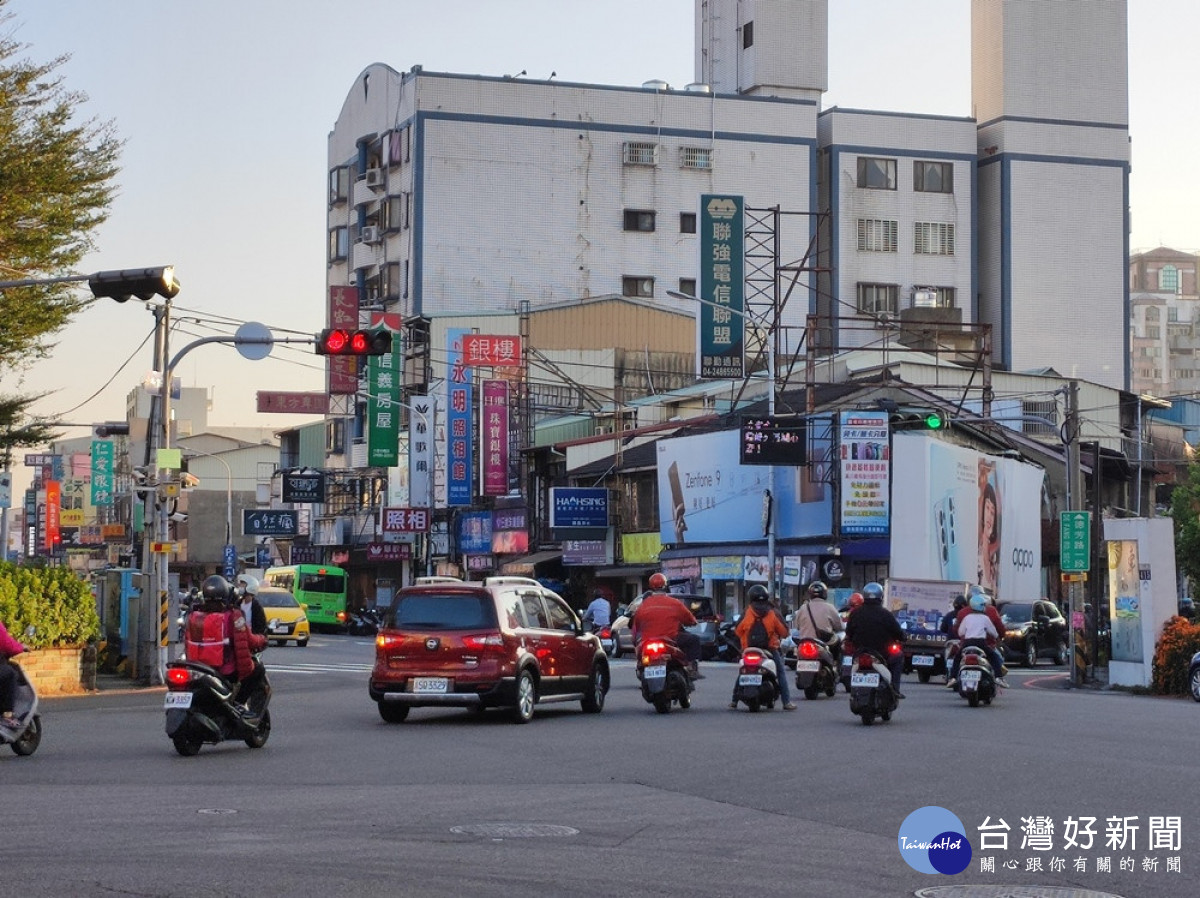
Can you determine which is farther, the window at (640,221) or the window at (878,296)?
the window at (878,296)

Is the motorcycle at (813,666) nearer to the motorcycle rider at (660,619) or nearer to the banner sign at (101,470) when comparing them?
the motorcycle rider at (660,619)

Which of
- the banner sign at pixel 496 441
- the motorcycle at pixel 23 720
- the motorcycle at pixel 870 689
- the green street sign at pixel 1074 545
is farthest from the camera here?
the banner sign at pixel 496 441

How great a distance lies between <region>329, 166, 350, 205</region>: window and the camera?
87.7m

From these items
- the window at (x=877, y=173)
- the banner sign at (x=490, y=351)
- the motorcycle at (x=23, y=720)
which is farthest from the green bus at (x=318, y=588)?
the motorcycle at (x=23, y=720)

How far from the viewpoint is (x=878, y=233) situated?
8256 cm

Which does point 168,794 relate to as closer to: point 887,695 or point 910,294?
point 887,695

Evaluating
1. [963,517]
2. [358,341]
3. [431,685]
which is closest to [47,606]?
[358,341]

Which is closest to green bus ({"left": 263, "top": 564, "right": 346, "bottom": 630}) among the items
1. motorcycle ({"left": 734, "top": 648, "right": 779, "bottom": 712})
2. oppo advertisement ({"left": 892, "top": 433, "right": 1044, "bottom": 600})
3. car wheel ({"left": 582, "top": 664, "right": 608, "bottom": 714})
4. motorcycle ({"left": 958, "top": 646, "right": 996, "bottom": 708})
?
oppo advertisement ({"left": 892, "top": 433, "right": 1044, "bottom": 600})

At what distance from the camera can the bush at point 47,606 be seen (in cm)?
2648

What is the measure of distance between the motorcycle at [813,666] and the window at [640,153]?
187 feet

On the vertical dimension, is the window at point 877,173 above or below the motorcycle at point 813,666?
above

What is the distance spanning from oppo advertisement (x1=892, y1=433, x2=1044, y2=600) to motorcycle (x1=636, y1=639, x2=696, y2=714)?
2358cm

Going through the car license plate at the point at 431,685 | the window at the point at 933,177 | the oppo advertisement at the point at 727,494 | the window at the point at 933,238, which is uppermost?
the window at the point at 933,177

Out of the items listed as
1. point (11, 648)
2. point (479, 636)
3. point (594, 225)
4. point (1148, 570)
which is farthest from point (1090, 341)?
point (11, 648)
